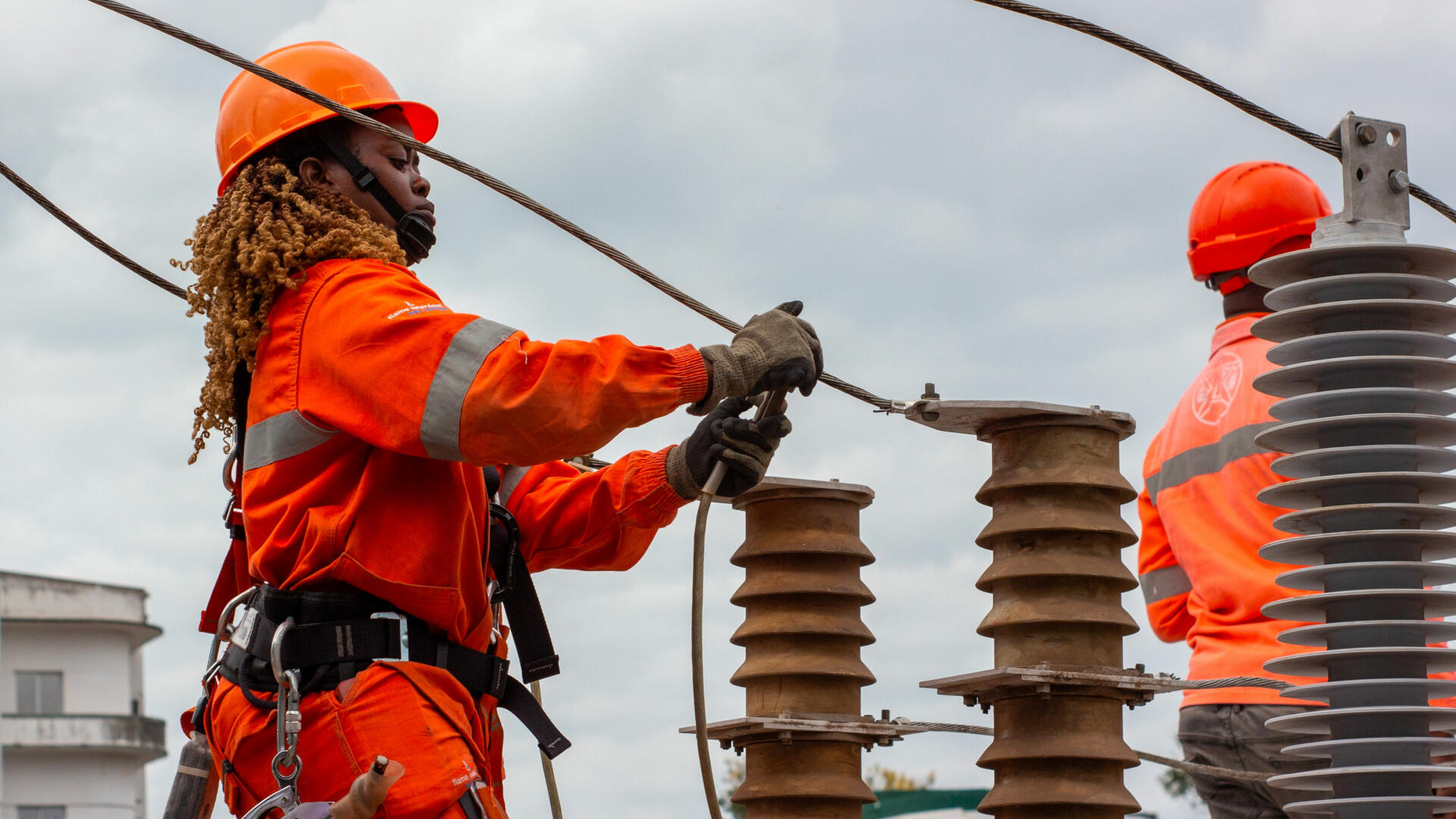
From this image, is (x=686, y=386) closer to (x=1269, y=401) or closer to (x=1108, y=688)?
(x=1108, y=688)

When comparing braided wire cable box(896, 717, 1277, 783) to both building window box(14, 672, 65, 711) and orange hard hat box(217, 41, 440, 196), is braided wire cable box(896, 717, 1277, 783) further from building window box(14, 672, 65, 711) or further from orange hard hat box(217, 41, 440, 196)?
building window box(14, 672, 65, 711)

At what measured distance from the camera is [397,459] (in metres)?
4.02

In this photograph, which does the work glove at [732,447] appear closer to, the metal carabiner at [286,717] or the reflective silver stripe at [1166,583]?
the metal carabiner at [286,717]

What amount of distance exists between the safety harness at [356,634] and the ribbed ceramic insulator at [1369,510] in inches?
72.8

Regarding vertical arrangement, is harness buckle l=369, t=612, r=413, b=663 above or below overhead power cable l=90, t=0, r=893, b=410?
below

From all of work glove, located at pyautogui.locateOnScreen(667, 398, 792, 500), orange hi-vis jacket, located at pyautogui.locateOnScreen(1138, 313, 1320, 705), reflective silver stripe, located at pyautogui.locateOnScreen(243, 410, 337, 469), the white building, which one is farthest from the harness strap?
the white building

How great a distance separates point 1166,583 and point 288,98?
3502 mm

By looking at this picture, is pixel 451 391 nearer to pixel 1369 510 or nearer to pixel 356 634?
pixel 356 634

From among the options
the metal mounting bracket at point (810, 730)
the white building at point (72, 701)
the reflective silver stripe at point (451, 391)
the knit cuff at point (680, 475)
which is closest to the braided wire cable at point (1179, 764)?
the metal mounting bracket at point (810, 730)

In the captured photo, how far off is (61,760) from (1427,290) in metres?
35.0

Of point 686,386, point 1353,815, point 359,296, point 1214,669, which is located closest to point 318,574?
point 359,296

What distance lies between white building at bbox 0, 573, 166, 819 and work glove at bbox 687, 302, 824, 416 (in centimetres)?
3336

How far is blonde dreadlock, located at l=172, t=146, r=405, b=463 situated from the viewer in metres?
4.15

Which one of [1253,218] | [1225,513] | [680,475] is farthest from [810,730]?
[1253,218]
